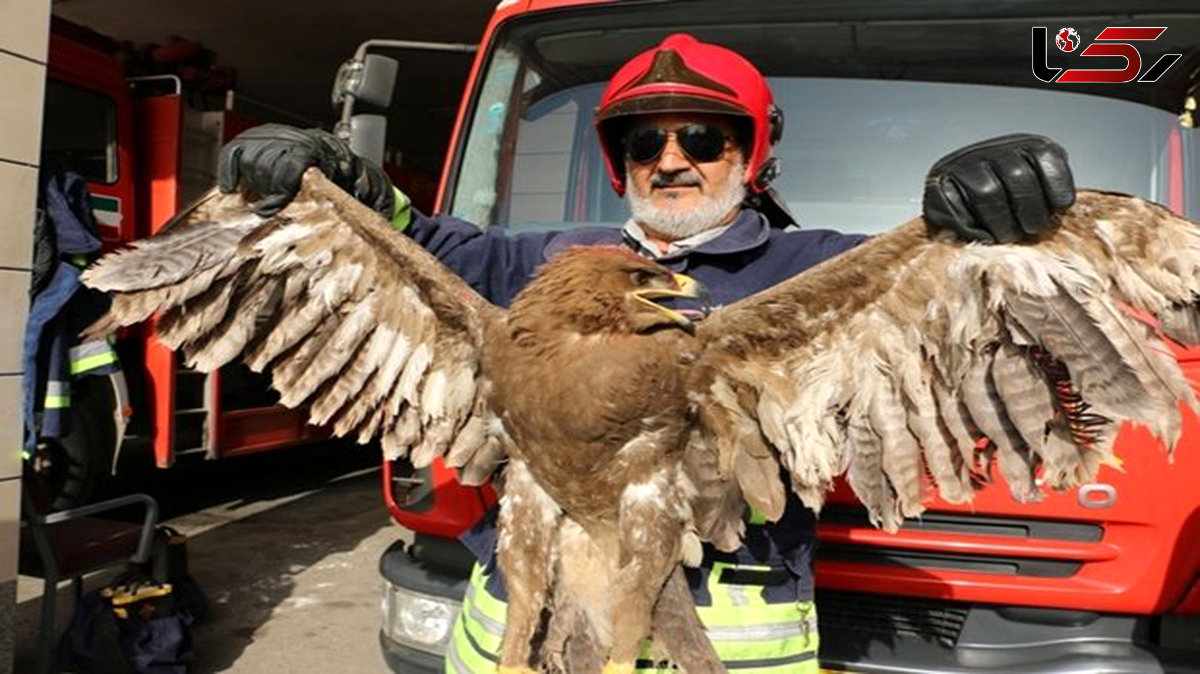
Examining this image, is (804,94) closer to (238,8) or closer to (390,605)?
(390,605)

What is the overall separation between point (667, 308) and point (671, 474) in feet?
1.33

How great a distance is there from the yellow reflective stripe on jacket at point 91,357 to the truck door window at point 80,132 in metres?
1.27

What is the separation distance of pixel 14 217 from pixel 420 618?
2.64 metres

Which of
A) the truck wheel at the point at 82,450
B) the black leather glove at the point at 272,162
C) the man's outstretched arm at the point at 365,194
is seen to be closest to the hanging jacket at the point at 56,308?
the truck wheel at the point at 82,450

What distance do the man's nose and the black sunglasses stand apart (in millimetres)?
12

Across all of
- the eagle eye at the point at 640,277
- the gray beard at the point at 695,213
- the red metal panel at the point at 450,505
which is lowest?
the red metal panel at the point at 450,505

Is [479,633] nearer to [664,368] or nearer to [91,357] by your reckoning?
[664,368]

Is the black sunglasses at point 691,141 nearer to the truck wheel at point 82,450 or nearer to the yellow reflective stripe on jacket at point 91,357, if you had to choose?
the yellow reflective stripe on jacket at point 91,357

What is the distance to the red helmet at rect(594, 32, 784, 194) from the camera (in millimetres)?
2510

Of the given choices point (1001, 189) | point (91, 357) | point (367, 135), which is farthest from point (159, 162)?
point (1001, 189)

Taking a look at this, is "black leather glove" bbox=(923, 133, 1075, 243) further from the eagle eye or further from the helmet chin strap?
the helmet chin strap

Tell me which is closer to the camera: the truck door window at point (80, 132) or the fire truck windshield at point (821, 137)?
the fire truck windshield at point (821, 137)

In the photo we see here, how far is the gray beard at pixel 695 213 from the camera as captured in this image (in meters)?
2.52

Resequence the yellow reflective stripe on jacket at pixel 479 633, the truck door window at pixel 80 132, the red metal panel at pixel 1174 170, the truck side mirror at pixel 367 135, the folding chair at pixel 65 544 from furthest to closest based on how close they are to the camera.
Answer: the truck door window at pixel 80 132
the folding chair at pixel 65 544
the truck side mirror at pixel 367 135
the red metal panel at pixel 1174 170
the yellow reflective stripe on jacket at pixel 479 633
